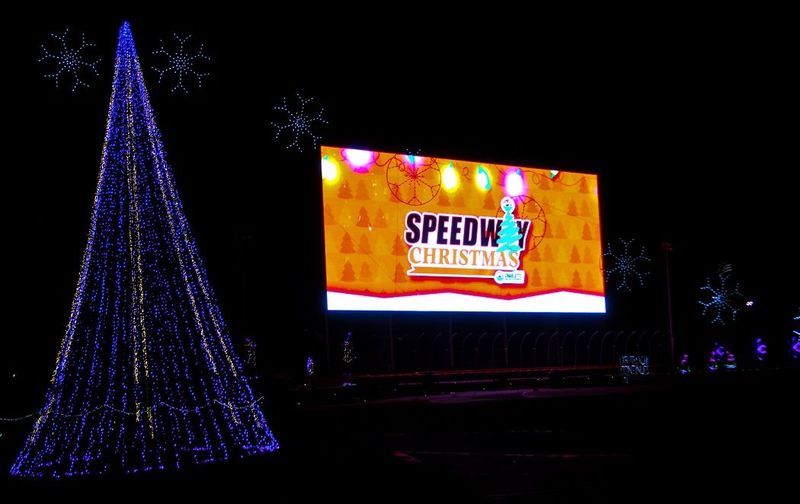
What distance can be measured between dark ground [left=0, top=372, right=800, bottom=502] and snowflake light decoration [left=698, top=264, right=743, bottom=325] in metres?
14.0

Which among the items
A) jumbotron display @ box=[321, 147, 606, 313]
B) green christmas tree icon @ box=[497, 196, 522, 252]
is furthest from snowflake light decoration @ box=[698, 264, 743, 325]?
green christmas tree icon @ box=[497, 196, 522, 252]

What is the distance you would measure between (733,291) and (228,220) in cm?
1930

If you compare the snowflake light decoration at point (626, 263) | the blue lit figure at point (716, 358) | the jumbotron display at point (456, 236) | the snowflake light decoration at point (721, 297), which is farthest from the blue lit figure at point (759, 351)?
the jumbotron display at point (456, 236)

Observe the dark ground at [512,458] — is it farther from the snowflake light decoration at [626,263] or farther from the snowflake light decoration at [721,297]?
the snowflake light decoration at [721,297]

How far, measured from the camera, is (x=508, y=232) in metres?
23.1

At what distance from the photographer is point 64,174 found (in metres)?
17.9

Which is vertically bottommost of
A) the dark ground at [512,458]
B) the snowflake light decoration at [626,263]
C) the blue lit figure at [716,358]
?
the dark ground at [512,458]

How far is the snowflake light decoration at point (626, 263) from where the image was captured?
88.9 ft

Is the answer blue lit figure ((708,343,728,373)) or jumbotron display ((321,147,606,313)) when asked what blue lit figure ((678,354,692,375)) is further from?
jumbotron display ((321,147,606,313))

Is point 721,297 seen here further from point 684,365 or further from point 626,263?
point 626,263

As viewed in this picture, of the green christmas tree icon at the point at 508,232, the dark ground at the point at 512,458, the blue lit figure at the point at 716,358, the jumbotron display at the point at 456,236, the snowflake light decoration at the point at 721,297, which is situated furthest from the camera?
the snowflake light decoration at the point at 721,297

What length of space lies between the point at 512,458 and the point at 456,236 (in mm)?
13468

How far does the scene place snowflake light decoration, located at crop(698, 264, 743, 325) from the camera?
2944 centimetres

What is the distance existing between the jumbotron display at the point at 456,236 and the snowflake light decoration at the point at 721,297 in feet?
22.8
